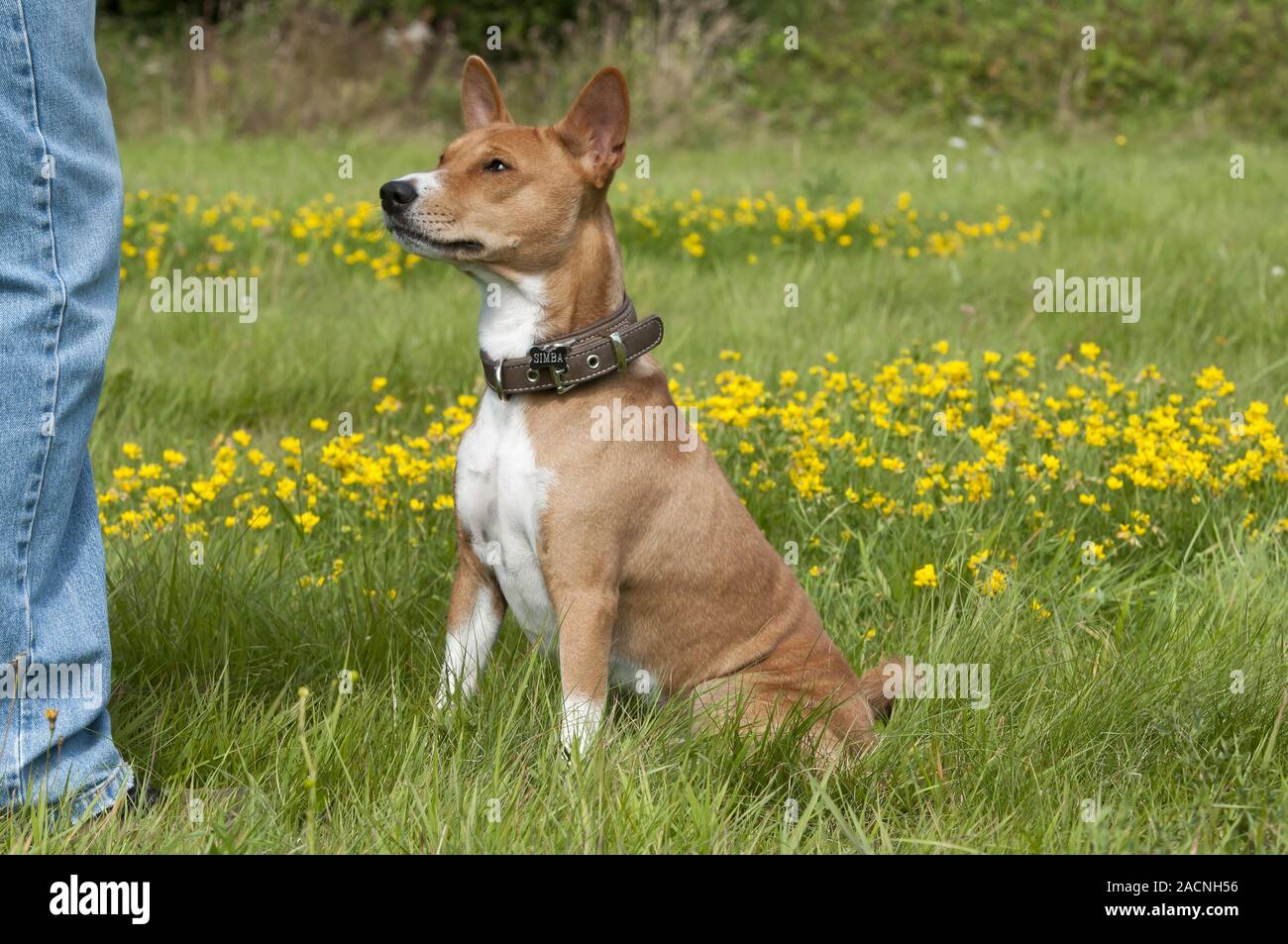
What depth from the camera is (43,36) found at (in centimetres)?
224

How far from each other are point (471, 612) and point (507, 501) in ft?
1.02

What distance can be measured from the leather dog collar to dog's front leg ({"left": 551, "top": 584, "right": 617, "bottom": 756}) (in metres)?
0.43

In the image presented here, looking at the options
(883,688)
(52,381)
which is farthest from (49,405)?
(883,688)

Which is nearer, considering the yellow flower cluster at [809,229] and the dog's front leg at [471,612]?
the dog's front leg at [471,612]

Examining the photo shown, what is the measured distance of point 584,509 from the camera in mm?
2926

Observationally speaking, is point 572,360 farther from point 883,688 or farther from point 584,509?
point 883,688

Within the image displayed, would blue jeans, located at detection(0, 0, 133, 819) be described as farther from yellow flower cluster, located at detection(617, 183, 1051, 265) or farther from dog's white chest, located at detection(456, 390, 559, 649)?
→ yellow flower cluster, located at detection(617, 183, 1051, 265)

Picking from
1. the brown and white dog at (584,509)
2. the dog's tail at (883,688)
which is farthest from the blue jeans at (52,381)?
the dog's tail at (883,688)

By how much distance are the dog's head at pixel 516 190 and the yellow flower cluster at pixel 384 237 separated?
373cm

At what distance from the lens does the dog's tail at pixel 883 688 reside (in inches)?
123

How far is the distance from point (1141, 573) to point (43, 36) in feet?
9.73

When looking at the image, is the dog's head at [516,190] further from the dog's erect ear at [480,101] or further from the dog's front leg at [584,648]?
the dog's front leg at [584,648]

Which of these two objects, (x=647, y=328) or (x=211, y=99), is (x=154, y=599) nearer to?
(x=647, y=328)
